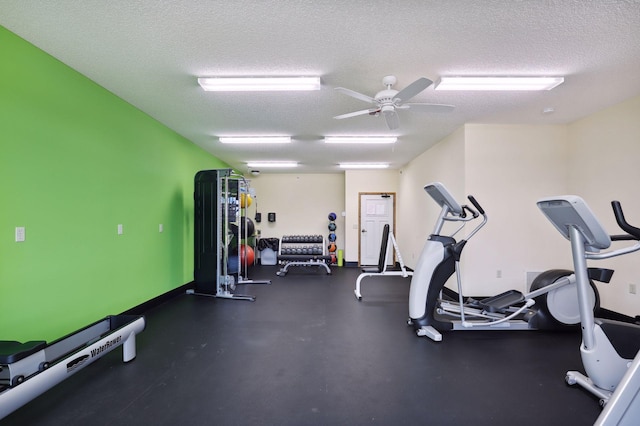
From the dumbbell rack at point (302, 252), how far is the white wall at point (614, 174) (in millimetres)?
4598

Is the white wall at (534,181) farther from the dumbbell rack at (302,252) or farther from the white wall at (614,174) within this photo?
the dumbbell rack at (302,252)

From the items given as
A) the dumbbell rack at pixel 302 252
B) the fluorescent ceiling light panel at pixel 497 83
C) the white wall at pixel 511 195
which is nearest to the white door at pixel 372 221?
the dumbbell rack at pixel 302 252

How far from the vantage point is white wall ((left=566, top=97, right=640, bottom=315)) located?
3.19m

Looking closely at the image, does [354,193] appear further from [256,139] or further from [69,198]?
[69,198]

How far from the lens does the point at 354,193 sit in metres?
7.63

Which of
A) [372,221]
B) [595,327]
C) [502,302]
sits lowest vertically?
[502,302]

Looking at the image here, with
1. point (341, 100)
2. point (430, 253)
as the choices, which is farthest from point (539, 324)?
point (341, 100)

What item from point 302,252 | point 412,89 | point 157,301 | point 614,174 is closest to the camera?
point 412,89

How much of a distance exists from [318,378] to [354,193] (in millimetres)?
5768

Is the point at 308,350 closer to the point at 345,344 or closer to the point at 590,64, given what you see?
the point at 345,344

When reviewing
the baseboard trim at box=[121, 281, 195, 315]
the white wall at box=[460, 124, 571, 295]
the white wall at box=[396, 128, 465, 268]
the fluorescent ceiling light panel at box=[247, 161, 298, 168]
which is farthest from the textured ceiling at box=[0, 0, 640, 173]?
the fluorescent ceiling light panel at box=[247, 161, 298, 168]

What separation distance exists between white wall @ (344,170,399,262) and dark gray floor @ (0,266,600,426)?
4021 millimetres

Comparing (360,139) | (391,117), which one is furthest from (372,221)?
(391,117)

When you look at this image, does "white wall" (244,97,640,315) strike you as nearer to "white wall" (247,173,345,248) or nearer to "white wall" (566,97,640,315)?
"white wall" (566,97,640,315)
